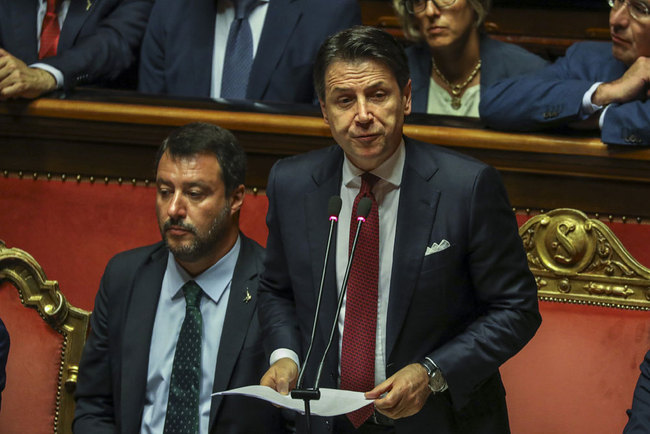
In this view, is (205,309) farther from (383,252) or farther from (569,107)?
(569,107)

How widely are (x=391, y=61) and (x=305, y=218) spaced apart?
0.61 ft

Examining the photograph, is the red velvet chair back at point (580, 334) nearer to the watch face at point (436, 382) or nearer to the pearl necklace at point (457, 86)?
the watch face at point (436, 382)

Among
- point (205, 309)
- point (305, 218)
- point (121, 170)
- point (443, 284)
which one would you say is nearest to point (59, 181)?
point (121, 170)

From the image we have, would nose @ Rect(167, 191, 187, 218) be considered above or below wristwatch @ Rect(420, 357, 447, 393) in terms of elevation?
above

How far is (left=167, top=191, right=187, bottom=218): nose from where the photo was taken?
Result: 1222 mm

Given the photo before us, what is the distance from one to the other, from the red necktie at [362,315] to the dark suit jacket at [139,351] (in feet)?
0.62

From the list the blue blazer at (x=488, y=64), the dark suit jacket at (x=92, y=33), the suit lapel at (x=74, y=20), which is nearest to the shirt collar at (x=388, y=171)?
the blue blazer at (x=488, y=64)

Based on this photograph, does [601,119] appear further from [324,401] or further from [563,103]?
[324,401]

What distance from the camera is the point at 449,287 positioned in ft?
3.35

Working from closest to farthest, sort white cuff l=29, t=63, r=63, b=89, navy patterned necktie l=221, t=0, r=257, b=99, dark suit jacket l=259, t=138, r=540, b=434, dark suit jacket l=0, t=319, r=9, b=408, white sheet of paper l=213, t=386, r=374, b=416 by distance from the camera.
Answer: white sheet of paper l=213, t=386, r=374, b=416, dark suit jacket l=259, t=138, r=540, b=434, dark suit jacket l=0, t=319, r=9, b=408, white cuff l=29, t=63, r=63, b=89, navy patterned necktie l=221, t=0, r=257, b=99

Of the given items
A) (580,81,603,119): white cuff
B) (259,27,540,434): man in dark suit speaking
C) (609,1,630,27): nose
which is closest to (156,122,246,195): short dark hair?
(259,27,540,434): man in dark suit speaking

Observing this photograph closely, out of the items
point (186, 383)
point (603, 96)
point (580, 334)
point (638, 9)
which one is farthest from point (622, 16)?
point (186, 383)

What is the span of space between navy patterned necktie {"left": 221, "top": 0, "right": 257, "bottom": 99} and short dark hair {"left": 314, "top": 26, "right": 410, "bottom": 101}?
1.73ft

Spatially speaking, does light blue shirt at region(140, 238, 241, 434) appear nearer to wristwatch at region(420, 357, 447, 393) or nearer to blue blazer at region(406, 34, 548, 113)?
wristwatch at region(420, 357, 447, 393)
